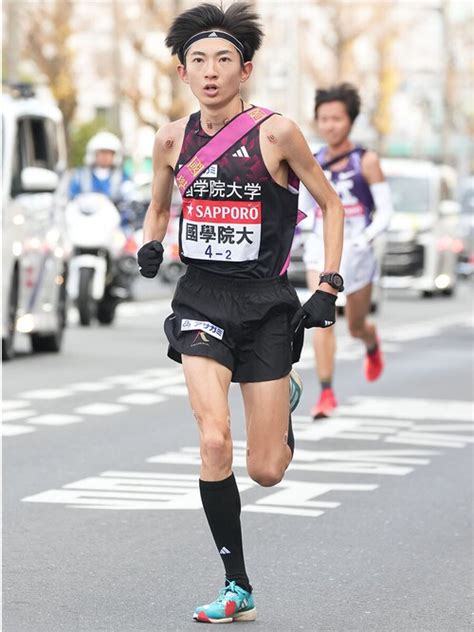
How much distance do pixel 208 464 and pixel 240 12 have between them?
1.57 meters

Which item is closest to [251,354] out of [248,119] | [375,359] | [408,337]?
[248,119]

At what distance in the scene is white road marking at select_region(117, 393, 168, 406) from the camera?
522 inches

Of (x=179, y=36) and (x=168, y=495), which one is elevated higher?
(x=179, y=36)

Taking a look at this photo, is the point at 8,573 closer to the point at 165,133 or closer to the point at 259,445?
the point at 259,445

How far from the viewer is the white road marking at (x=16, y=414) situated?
12.0 m

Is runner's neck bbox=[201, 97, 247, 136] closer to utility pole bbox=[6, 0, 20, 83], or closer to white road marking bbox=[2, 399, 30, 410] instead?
white road marking bbox=[2, 399, 30, 410]

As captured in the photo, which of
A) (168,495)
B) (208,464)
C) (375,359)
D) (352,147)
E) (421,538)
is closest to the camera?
(208,464)

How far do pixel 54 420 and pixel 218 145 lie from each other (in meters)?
5.69

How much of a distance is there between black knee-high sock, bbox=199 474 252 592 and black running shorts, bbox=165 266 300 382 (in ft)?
1.36

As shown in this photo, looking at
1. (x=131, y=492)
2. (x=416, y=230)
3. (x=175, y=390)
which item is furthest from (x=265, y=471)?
(x=416, y=230)

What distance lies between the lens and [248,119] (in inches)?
260

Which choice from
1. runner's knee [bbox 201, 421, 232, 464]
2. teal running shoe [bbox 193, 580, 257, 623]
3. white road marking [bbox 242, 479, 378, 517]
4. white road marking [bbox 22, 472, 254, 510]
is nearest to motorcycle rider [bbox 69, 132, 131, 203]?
white road marking [bbox 22, 472, 254, 510]

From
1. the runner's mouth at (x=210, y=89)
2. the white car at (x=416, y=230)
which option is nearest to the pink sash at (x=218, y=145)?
the runner's mouth at (x=210, y=89)

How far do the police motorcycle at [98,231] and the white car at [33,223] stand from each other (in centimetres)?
284
